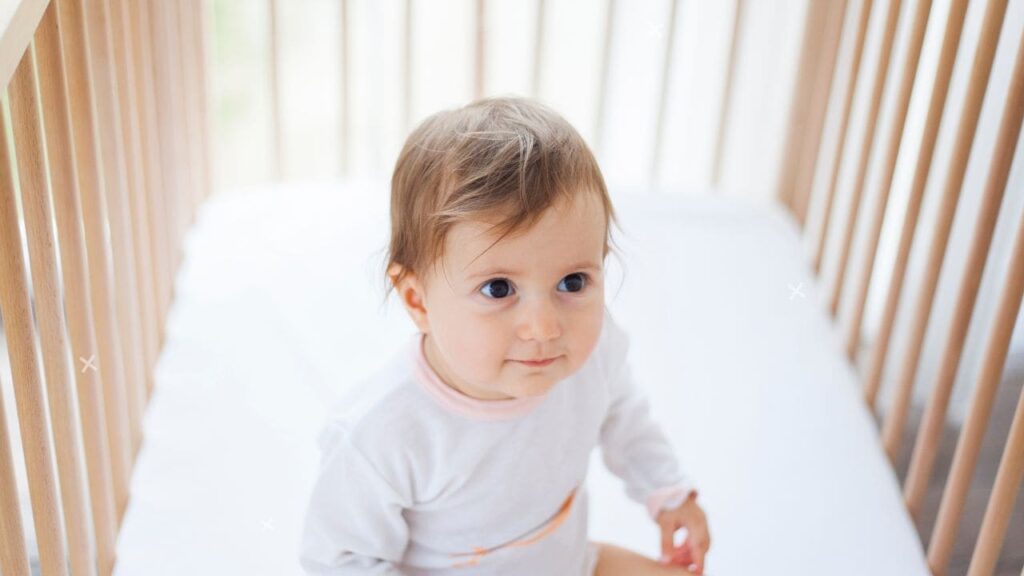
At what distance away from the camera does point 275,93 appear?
1.45 metres

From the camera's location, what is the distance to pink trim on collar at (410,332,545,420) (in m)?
0.89

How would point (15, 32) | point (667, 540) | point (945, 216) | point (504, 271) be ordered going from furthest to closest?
1. point (945, 216)
2. point (667, 540)
3. point (504, 271)
4. point (15, 32)

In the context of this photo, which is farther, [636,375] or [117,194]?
[636,375]

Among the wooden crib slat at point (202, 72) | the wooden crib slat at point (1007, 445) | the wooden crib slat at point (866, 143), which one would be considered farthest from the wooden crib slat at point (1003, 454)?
the wooden crib slat at point (202, 72)

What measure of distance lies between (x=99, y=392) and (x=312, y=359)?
0.33m

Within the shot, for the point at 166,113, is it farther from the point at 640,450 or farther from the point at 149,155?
the point at 640,450

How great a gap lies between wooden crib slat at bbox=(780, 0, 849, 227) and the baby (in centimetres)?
61

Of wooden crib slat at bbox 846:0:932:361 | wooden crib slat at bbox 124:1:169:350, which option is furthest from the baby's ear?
wooden crib slat at bbox 846:0:932:361

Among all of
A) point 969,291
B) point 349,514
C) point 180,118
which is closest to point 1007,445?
point 969,291

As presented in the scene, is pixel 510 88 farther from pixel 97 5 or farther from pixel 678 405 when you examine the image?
pixel 97 5

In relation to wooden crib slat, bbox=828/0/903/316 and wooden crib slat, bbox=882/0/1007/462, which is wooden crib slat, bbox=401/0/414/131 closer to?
wooden crib slat, bbox=828/0/903/316

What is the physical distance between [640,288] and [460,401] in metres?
0.57

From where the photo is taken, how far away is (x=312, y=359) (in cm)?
128

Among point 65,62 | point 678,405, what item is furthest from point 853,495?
point 65,62
